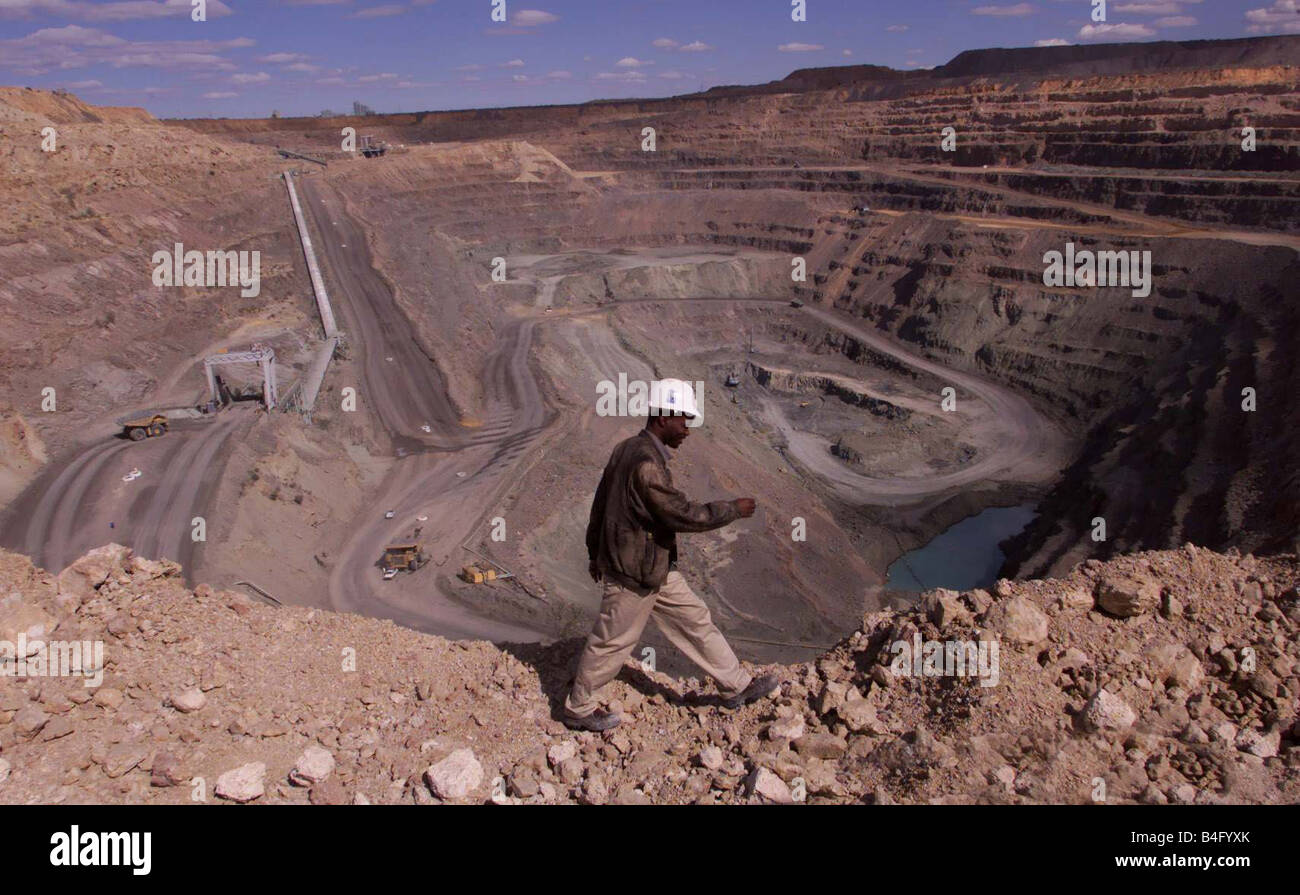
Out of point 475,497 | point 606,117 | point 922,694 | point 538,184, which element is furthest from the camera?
point 606,117

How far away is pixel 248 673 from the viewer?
5.23 metres

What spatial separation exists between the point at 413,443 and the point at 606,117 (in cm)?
9183

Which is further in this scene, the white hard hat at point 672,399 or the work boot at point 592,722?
the work boot at point 592,722

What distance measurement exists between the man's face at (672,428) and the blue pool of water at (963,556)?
843 inches

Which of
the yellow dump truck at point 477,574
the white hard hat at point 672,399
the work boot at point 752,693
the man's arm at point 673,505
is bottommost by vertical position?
the yellow dump truck at point 477,574

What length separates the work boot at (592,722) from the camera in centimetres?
497

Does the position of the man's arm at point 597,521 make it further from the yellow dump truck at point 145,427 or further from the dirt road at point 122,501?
the yellow dump truck at point 145,427

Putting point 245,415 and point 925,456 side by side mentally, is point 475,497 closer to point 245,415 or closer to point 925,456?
point 245,415

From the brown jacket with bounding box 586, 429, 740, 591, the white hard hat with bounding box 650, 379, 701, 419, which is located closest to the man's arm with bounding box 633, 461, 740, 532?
the brown jacket with bounding box 586, 429, 740, 591

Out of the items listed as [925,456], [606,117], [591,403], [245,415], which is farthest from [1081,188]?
[606,117]

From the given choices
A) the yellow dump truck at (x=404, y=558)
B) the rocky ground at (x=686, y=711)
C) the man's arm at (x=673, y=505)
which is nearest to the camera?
the rocky ground at (x=686, y=711)

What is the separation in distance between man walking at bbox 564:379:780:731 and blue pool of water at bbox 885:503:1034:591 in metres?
20.7

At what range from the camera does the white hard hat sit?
464 centimetres

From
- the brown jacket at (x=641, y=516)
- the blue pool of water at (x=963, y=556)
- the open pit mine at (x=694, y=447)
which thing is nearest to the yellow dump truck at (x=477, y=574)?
the open pit mine at (x=694, y=447)
